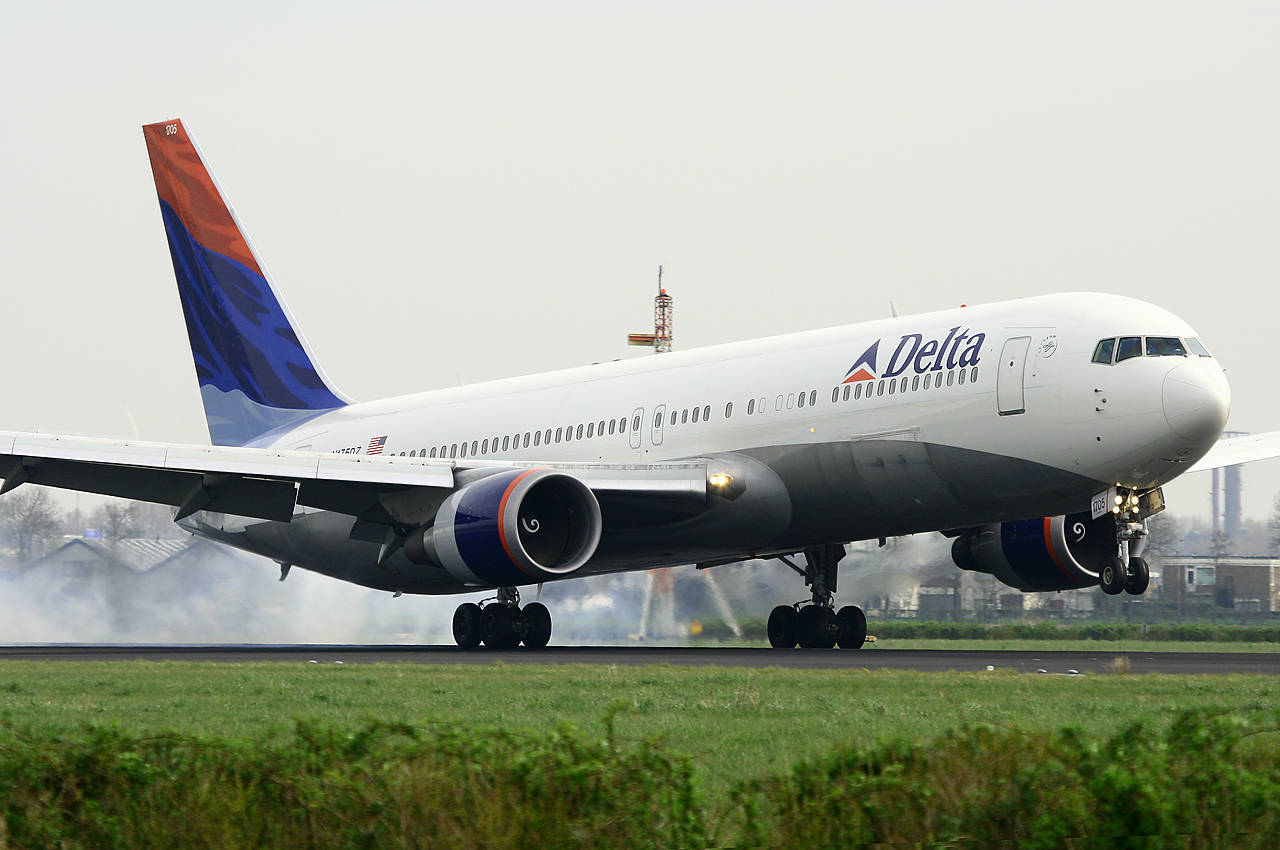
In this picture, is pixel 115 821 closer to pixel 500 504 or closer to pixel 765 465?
pixel 500 504

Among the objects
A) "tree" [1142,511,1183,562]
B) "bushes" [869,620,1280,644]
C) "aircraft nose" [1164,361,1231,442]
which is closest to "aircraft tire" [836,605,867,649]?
"aircraft nose" [1164,361,1231,442]

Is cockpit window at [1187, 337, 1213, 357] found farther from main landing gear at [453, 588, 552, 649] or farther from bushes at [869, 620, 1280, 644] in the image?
bushes at [869, 620, 1280, 644]

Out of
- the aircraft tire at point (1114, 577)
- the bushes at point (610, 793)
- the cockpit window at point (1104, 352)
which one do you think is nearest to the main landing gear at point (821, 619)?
the aircraft tire at point (1114, 577)

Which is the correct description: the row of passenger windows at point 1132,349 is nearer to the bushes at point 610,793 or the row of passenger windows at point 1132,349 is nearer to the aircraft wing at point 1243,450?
the aircraft wing at point 1243,450

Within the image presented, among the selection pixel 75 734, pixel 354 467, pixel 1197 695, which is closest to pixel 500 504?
pixel 354 467

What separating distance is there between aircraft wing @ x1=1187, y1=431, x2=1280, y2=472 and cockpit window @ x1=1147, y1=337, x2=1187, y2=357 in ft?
16.1

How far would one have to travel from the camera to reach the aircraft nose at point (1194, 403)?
18.6m

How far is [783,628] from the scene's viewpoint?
2536 centimetres

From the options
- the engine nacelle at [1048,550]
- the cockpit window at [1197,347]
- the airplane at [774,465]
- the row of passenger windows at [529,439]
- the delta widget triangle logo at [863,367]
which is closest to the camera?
the airplane at [774,465]

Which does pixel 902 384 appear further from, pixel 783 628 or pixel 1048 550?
pixel 783 628

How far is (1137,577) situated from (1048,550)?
3.68 meters

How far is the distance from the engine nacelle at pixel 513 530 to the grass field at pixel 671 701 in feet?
13.5

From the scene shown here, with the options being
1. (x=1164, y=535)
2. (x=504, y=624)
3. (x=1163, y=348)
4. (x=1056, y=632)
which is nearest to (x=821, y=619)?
(x=504, y=624)

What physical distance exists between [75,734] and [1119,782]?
417 centimetres
